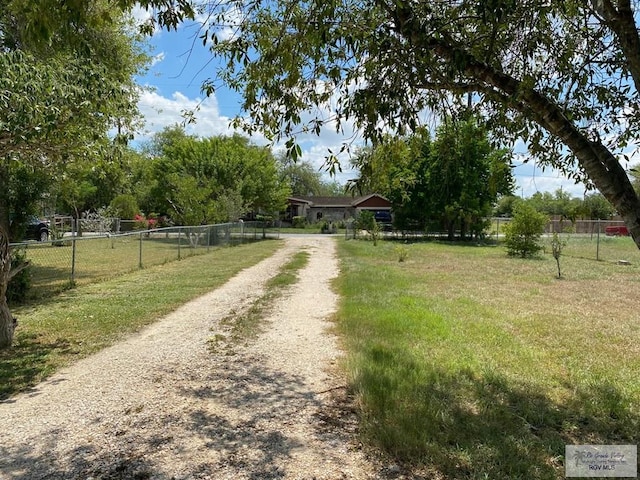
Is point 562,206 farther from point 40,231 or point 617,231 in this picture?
point 40,231

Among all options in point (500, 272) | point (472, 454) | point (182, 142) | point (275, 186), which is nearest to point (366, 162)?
point (472, 454)

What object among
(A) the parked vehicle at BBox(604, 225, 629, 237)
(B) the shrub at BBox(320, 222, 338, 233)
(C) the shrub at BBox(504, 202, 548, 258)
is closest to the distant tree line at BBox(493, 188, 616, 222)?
(A) the parked vehicle at BBox(604, 225, 629, 237)

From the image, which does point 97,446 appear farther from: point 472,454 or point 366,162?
point 366,162

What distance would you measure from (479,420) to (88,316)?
265 inches

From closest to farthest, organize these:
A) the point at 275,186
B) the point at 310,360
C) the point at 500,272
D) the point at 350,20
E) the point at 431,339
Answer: the point at 350,20
the point at 310,360
the point at 431,339
the point at 500,272
the point at 275,186

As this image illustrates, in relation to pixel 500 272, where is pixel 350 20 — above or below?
above

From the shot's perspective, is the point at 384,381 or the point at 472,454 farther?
the point at 384,381

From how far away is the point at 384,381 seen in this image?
4648 millimetres

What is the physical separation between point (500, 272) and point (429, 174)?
54.3 ft

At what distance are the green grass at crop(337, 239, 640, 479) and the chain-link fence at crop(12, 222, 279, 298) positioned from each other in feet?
20.0

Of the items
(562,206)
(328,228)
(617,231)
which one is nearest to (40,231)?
(328,228)

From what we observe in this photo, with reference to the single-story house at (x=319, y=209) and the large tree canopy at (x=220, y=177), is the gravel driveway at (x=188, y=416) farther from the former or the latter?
the single-story house at (x=319, y=209)

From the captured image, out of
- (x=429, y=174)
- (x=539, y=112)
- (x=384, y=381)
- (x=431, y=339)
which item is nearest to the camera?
(x=539, y=112)

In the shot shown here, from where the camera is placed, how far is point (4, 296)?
5.94 metres
